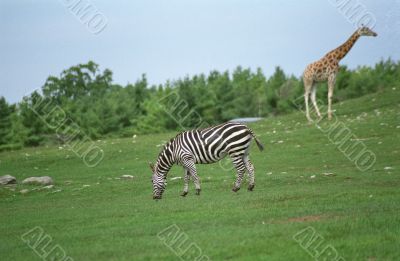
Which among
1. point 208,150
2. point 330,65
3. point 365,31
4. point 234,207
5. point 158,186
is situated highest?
point 365,31

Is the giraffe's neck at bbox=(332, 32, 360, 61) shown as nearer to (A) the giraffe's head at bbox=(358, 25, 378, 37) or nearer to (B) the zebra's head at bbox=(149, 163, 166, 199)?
(A) the giraffe's head at bbox=(358, 25, 378, 37)

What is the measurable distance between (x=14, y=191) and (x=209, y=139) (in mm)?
7745

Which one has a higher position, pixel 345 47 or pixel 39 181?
pixel 345 47

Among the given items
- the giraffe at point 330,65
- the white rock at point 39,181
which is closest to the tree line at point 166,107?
the giraffe at point 330,65

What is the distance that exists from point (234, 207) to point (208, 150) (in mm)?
3453

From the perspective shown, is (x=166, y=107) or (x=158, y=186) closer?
(x=158, y=186)

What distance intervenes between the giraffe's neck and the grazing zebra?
16783 millimetres

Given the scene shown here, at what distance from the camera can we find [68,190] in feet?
72.9

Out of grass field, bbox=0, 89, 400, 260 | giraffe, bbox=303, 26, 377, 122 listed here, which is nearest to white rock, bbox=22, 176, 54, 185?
grass field, bbox=0, 89, 400, 260

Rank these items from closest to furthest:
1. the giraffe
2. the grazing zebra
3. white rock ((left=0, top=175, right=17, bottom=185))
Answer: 1. the grazing zebra
2. white rock ((left=0, top=175, right=17, bottom=185))
3. the giraffe

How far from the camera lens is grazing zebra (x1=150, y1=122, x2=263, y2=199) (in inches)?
720

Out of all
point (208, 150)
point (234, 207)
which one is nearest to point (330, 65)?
point (208, 150)

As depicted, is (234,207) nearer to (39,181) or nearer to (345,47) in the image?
(39,181)

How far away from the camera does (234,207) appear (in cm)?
1538
